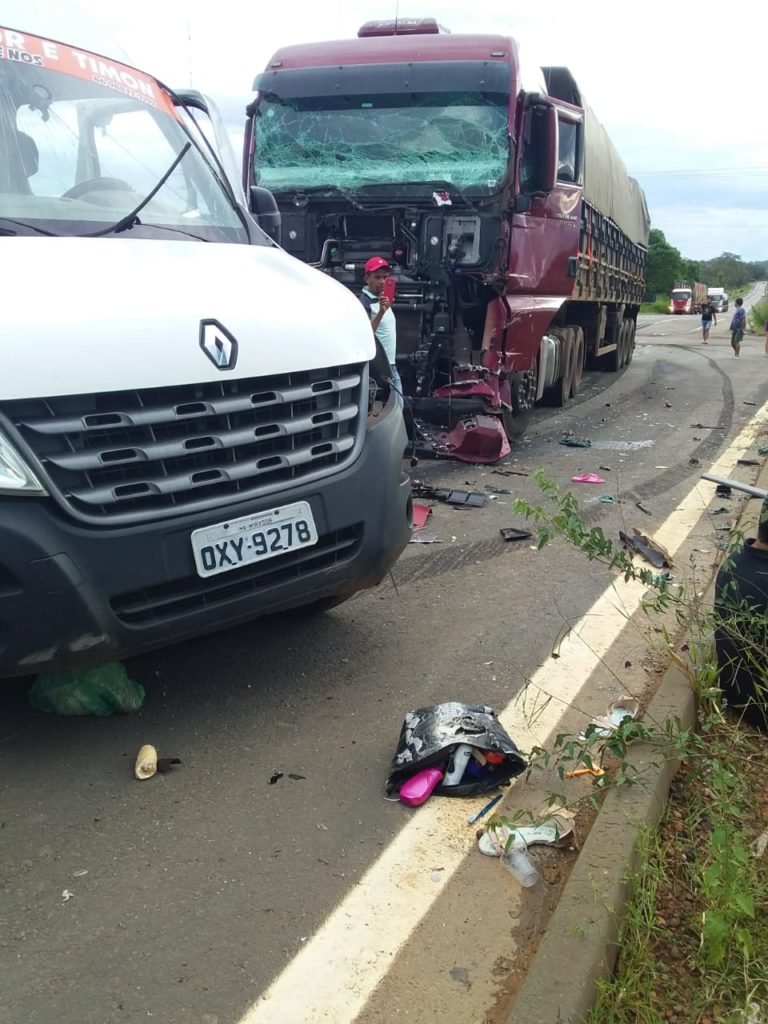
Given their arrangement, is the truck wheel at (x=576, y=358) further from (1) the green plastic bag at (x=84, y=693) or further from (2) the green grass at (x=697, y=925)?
(2) the green grass at (x=697, y=925)

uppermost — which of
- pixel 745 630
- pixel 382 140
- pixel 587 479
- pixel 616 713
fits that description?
pixel 382 140

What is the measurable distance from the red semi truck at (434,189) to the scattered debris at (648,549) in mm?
2673

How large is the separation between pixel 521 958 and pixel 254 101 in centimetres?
853

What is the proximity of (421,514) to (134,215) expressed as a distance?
11.1ft

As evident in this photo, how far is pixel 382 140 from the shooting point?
8664mm

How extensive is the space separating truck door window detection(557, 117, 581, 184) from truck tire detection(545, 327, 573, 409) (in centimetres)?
217

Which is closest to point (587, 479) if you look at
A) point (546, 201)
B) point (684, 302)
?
point (546, 201)

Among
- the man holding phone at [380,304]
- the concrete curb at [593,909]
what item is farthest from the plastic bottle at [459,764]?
the man holding phone at [380,304]

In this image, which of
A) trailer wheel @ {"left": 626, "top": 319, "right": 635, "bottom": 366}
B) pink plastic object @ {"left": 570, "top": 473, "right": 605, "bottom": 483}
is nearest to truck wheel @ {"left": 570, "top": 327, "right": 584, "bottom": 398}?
pink plastic object @ {"left": 570, "top": 473, "right": 605, "bottom": 483}

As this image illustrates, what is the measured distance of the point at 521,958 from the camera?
2.38 meters

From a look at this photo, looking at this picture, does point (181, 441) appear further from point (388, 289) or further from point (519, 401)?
point (519, 401)

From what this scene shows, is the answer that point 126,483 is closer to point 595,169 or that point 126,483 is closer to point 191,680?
point 191,680

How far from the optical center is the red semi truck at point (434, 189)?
27.5ft

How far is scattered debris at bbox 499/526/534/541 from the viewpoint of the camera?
6.09m
